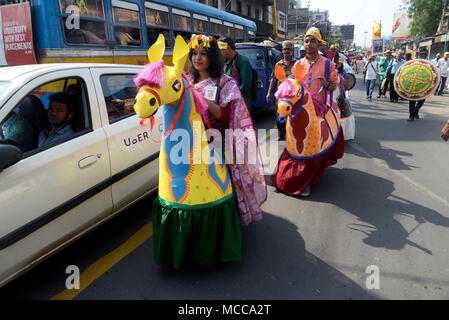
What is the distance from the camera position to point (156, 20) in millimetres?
7457

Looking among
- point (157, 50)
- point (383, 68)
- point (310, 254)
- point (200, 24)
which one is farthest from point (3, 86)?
point (383, 68)

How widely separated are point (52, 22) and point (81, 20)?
60 centimetres

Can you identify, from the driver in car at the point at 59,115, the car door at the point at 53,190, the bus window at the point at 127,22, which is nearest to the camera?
the car door at the point at 53,190

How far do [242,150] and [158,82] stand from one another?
0.91 metres

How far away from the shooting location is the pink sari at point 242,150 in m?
2.44

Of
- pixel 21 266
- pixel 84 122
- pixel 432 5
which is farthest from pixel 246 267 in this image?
pixel 432 5

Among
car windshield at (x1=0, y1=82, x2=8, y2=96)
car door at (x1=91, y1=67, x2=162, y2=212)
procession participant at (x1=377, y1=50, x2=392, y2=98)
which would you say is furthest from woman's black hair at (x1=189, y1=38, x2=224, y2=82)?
procession participant at (x1=377, y1=50, x2=392, y2=98)

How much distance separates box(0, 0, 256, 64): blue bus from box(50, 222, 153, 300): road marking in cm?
405

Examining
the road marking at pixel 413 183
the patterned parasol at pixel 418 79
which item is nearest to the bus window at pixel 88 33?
the road marking at pixel 413 183

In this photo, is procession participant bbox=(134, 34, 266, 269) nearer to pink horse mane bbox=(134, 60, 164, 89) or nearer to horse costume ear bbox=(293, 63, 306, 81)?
pink horse mane bbox=(134, 60, 164, 89)

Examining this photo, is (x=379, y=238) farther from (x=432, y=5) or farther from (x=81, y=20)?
(x=432, y=5)

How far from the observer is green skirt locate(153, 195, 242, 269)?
2232 millimetres

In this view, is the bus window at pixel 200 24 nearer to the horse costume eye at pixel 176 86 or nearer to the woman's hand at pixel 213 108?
the woman's hand at pixel 213 108
